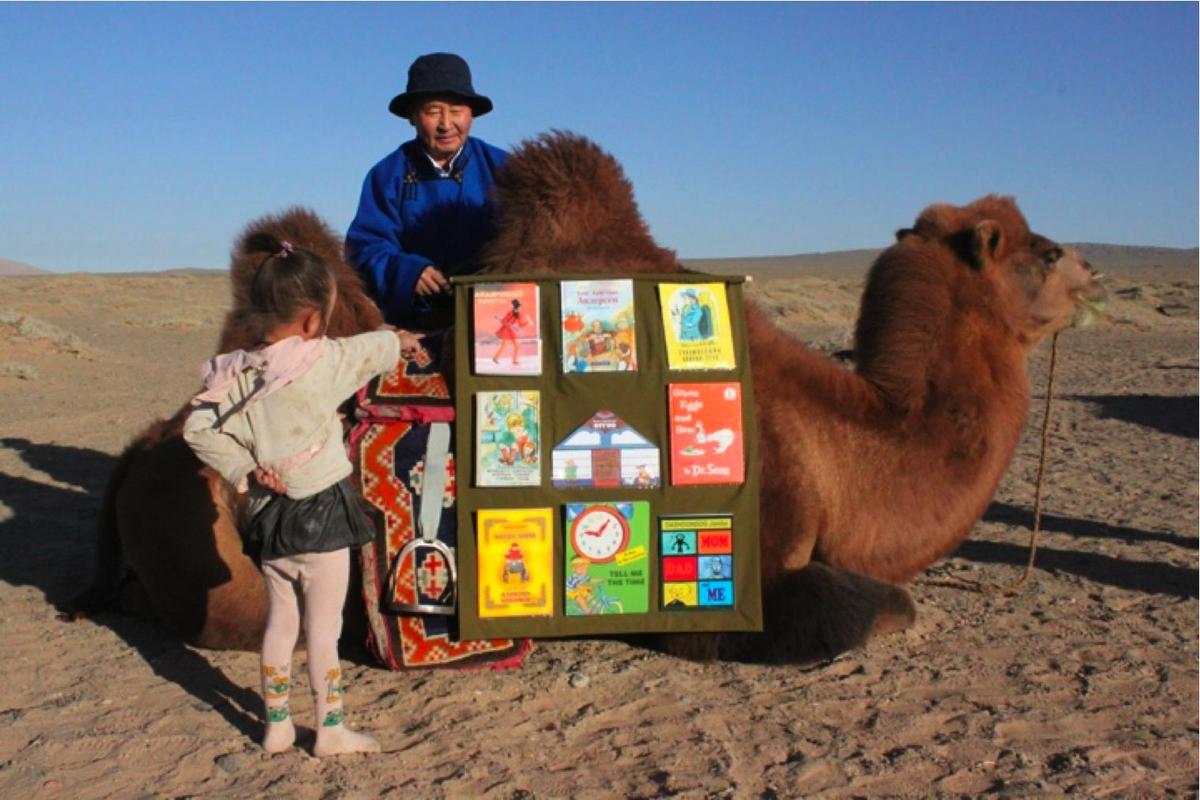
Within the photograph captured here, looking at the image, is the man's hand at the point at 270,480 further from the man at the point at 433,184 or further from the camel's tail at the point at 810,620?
the man at the point at 433,184

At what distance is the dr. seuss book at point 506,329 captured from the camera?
479 cm

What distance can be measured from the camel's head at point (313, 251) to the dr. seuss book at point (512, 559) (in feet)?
3.53

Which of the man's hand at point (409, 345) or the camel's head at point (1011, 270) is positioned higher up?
the camel's head at point (1011, 270)

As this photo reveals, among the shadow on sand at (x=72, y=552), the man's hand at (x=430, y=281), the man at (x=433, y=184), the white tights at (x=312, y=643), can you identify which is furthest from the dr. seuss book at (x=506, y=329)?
the shadow on sand at (x=72, y=552)

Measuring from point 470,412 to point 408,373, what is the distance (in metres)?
0.36

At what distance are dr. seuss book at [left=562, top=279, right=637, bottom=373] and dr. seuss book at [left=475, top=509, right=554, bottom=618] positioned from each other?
2.00ft

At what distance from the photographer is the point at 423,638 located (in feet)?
15.7

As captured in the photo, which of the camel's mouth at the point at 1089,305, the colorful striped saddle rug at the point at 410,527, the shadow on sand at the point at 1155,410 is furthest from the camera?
the shadow on sand at the point at 1155,410

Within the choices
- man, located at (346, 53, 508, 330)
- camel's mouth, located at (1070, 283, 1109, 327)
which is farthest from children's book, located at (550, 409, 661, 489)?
camel's mouth, located at (1070, 283, 1109, 327)

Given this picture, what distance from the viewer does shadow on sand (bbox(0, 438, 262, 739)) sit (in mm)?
4711

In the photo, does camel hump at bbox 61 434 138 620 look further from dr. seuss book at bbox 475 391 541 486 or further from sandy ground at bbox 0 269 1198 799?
dr. seuss book at bbox 475 391 541 486

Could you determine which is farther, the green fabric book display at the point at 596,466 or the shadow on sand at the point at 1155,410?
the shadow on sand at the point at 1155,410

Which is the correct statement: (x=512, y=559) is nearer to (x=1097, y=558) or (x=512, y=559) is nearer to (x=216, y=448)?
(x=216, y=448)

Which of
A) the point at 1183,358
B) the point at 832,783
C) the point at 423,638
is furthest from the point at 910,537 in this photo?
the point at 1183,358
